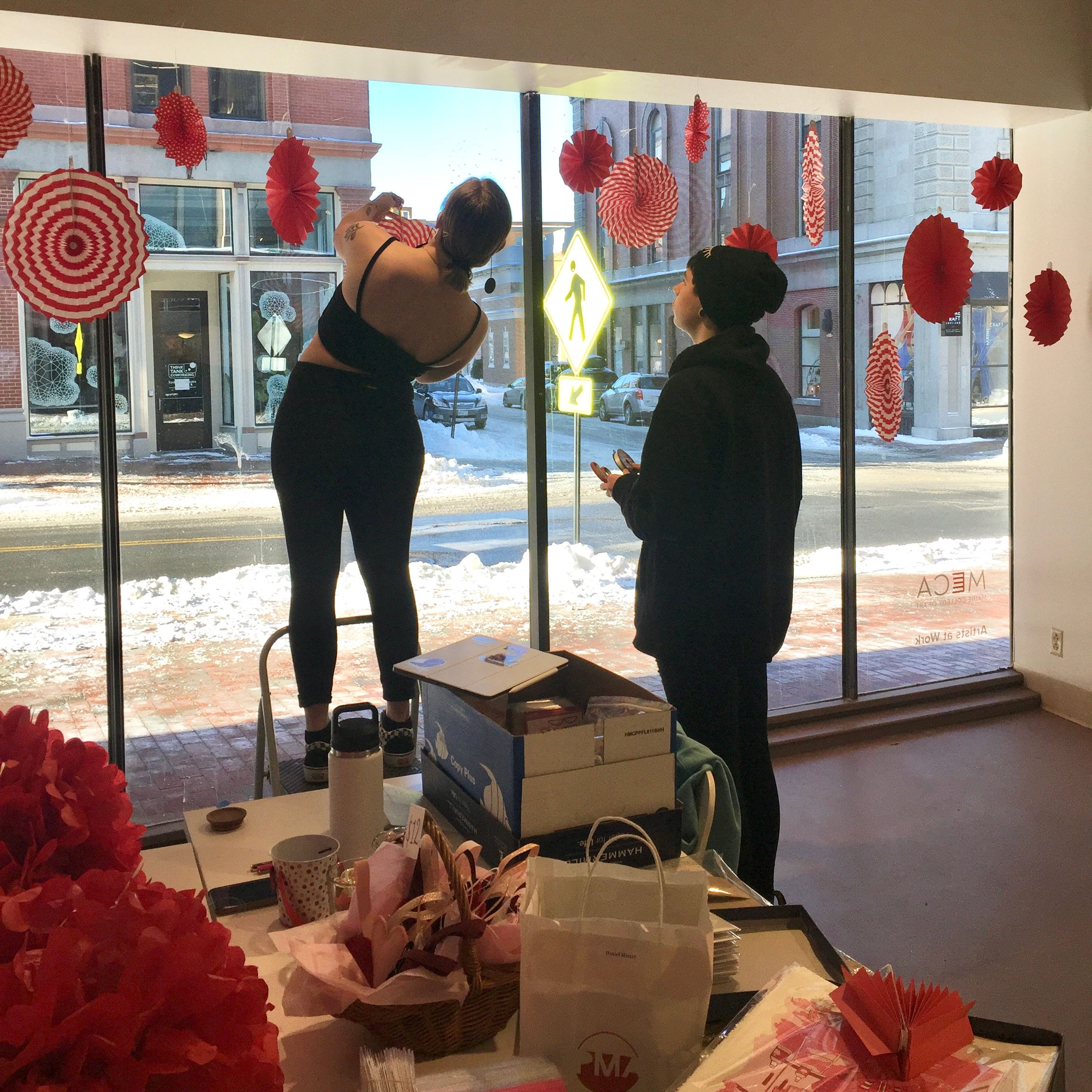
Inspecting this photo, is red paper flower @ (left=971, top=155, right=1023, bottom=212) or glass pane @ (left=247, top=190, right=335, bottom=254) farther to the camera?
red paper flower @ (left=971, top=155, right=1023, bottom=212)

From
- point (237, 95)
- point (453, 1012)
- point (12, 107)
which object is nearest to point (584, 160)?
point (237, 95)

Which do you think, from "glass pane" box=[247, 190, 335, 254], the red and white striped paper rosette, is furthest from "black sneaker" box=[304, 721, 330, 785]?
"glass pane" box=[247, 190, 335, 254]

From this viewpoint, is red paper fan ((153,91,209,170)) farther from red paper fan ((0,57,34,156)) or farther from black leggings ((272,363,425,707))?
black leggings ((272,363,425,707))

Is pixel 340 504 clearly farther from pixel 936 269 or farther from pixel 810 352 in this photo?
pixel 936 269

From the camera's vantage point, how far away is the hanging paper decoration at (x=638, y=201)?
13.1 feet

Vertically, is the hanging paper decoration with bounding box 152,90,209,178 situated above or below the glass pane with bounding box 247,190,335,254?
above

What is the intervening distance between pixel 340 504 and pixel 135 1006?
2612 millimetres

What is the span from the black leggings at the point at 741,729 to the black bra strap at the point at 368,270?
123cm

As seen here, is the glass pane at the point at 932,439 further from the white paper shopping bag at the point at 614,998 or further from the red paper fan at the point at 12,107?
the white paper shopping bag at the point at 614,998

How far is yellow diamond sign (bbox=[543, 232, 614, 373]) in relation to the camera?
4000 mm

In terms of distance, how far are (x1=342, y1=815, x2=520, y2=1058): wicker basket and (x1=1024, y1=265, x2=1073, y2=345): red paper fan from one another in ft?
13.7

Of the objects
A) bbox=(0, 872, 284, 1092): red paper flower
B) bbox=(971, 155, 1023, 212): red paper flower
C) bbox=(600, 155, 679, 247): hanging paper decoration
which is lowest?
bbox=(0, 872, 284, 1092): red paper flower

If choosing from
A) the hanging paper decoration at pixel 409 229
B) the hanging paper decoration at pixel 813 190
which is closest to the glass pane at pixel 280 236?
the hanging paper decoration at pixel 409 229

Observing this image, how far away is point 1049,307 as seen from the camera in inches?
181
